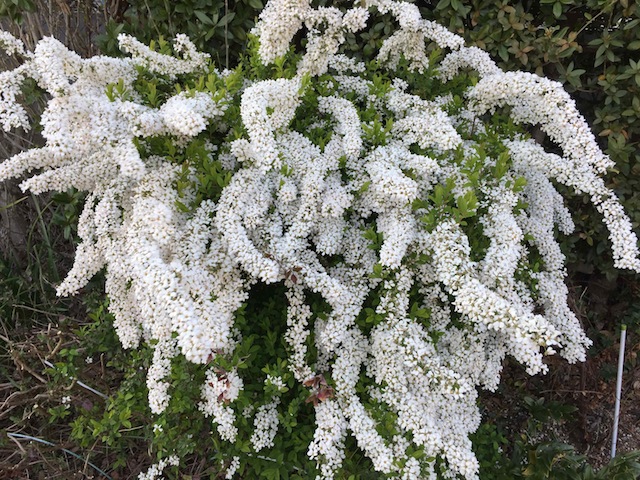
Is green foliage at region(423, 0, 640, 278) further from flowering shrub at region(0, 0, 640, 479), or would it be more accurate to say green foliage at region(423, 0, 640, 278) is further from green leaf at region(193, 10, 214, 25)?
green leaf at region(193, 10, 214, 25)

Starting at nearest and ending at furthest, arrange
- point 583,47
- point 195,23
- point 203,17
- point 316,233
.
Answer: point 316,233, point 203,17, point 195,23, point 583,47

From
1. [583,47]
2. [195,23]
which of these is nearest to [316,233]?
[195,23]

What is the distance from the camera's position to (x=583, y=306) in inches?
148

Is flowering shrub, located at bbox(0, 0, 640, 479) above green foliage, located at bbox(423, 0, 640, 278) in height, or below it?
below

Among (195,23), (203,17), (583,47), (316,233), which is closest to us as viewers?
(316,233)

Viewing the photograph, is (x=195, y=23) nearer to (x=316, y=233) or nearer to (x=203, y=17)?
(x=203, y=17)

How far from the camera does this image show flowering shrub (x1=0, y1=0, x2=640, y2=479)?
2.03m

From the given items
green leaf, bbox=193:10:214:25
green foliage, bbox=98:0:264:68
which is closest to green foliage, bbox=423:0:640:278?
green foliage, bbox=98:0:264:68

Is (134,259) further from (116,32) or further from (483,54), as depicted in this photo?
(483,54)

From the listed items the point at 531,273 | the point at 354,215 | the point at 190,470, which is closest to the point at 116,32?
the point at 354,215

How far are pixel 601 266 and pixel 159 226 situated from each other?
3.28 m

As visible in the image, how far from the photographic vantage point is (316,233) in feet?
7.95

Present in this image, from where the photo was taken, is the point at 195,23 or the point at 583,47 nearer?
the point at 195,23

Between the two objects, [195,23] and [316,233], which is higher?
[195,23]
